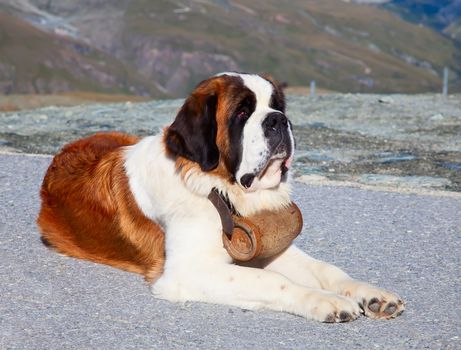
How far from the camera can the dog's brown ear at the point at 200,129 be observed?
15.2 feet

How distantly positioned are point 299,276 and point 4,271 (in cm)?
188

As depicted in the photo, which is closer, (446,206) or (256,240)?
(256,240)

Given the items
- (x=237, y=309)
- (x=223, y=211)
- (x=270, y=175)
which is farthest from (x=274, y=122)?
Result: (x=237, y=309)

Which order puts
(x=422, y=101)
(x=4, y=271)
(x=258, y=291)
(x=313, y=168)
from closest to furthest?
(x=258, y=291) < (x=4, y=271) < (x=313, y=168) < (x=422, y=101)

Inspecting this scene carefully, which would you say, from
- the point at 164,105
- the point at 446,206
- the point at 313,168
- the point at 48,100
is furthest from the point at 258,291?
the point at 48,100

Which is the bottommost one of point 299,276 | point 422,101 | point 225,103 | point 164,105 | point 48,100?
point 48,100

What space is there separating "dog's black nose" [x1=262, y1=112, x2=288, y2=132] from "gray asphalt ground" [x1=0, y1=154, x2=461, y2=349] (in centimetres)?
99

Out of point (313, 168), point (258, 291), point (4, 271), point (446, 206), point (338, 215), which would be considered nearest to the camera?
point (258, 291)

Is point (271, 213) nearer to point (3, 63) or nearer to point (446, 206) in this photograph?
point (446, 206)

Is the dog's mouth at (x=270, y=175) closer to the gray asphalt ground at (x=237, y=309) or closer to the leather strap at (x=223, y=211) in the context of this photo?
the leather strap at (x=223, y=211)

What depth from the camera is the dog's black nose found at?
459cm

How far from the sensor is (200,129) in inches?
183

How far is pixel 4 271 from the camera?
210 inches

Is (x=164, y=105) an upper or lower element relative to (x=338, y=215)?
lower
